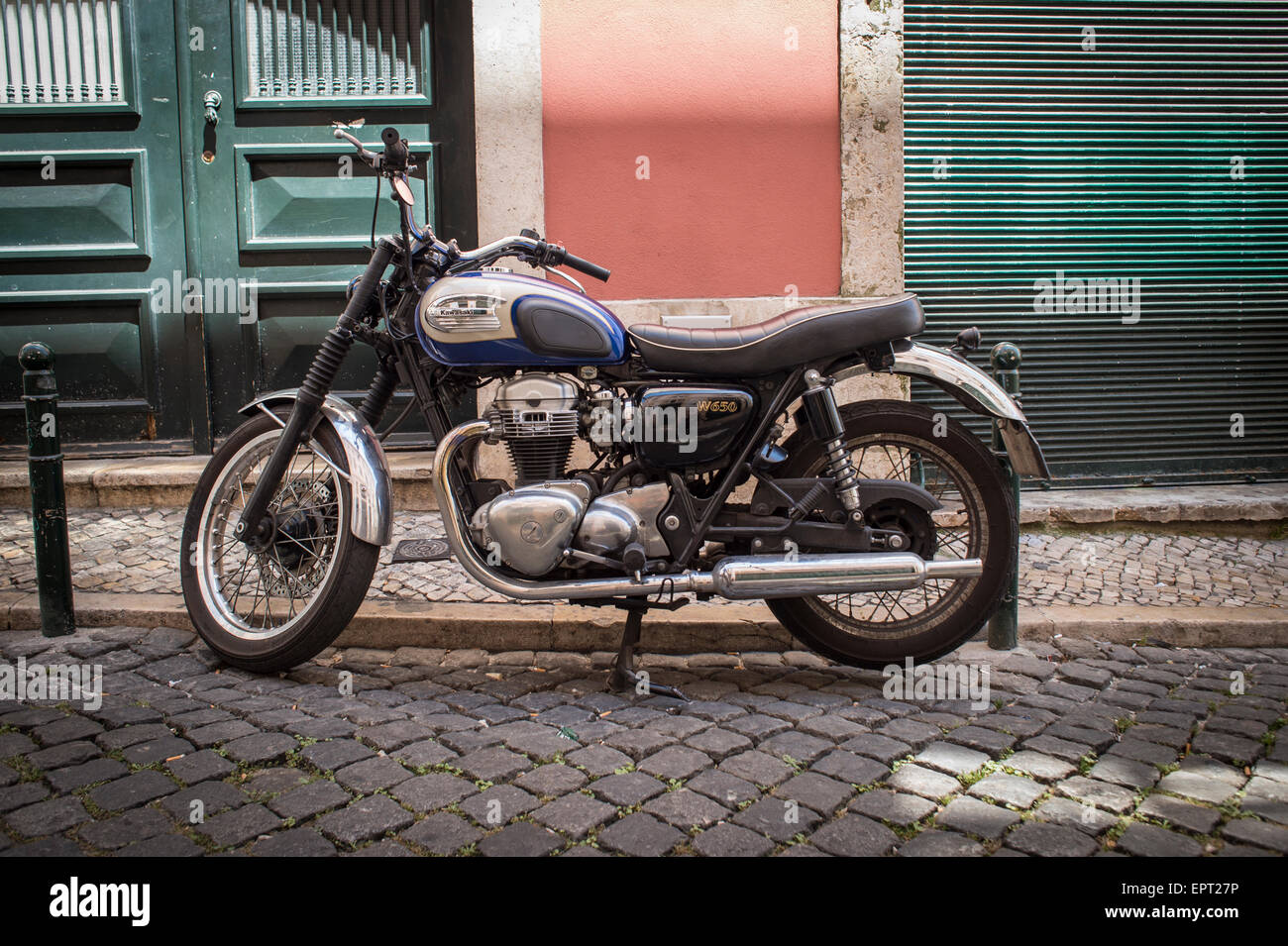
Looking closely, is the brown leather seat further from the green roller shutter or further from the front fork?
the green roller shutter

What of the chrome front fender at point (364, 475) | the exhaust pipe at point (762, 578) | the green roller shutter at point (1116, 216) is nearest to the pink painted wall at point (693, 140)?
the green roller shutter at point (1116, 216)

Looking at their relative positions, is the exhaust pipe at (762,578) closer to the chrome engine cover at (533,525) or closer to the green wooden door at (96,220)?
the chrome engine cover at (533,525)

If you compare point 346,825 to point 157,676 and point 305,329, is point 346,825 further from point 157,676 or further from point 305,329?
→ point 305,329

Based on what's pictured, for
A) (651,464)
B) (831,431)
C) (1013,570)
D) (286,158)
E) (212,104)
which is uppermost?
(212,104)

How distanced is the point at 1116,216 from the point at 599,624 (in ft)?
14.1

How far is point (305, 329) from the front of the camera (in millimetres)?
5852

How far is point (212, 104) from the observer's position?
5680 mm

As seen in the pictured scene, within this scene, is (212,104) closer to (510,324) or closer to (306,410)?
(306,410)

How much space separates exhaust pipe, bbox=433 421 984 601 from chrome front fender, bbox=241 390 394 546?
0.73 ft

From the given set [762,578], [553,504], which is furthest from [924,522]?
[553,504]

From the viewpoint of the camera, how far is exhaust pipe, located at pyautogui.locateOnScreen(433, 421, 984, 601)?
3250 millimetres

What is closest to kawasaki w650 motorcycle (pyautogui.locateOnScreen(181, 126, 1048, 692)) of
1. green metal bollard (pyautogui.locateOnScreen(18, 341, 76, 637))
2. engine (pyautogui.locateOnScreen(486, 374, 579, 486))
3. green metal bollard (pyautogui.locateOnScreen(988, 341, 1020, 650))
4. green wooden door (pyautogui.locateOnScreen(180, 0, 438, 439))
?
engine (pyautogui.locateOnScreen(486, 374, 579, 486))
